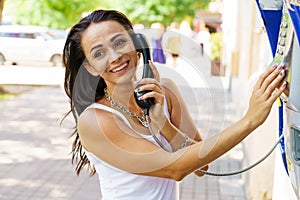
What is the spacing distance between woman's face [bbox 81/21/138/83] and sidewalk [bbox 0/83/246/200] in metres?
1.10

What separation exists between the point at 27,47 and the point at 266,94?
9.92 ft

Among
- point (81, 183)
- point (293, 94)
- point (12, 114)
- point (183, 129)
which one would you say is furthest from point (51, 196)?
point (12, 114)

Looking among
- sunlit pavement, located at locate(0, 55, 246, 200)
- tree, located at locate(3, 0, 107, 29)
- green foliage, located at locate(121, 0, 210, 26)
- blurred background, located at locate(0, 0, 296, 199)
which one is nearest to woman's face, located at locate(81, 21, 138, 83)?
blurred background, located at locate(0, 0, 296, 199)

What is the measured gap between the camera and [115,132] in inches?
54.5

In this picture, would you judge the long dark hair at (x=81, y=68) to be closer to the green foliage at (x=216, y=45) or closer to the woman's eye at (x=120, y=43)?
the woman's eye at (x=120, y=43)

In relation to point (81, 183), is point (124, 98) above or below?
above

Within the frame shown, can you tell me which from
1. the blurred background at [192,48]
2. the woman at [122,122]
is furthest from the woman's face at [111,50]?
the blurred background at [192,48]

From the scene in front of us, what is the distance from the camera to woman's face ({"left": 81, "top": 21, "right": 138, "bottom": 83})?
142cm

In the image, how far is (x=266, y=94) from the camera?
1149 millimetres

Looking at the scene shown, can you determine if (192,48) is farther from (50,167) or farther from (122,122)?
(50,167)

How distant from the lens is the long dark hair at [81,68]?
1.50m

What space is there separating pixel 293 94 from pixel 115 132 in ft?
1.70

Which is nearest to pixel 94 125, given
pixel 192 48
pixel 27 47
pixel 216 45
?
pixel 192 48

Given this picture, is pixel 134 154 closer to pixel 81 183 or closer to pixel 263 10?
pixel 263 10
